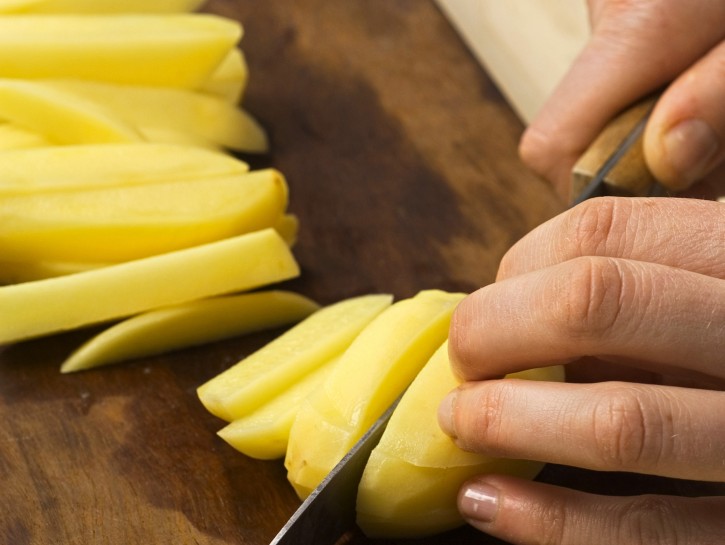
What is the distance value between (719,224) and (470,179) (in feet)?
3.38

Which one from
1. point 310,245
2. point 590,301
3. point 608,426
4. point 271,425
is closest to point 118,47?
point 310,245

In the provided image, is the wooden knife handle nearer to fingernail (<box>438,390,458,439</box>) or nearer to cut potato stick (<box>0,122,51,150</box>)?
fingernail (<box>438,390,458,439</box>)

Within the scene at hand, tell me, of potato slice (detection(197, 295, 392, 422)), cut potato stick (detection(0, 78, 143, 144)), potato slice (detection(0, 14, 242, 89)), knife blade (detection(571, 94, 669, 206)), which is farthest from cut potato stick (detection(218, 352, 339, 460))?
potato slice (detection(0, 14, 242, 89))

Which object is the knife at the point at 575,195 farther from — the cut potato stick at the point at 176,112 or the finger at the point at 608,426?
the cut potato stick at the point at 176,112

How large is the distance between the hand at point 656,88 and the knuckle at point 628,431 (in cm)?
81

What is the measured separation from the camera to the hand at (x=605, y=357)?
4.16 feet

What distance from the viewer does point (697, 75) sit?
6.45 ft

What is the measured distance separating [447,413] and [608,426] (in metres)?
0.26

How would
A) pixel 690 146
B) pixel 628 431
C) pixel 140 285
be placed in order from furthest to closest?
1. pixel 690 146
2. pixel 140 285
3. pixel 628 431

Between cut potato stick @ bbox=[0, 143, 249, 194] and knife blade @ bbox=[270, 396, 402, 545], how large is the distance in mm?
772

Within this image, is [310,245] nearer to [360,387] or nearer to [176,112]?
[176,112]

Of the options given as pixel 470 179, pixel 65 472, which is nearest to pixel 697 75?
pixel 470 179

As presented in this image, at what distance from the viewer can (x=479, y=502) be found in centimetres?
145

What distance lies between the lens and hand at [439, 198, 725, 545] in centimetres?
127
